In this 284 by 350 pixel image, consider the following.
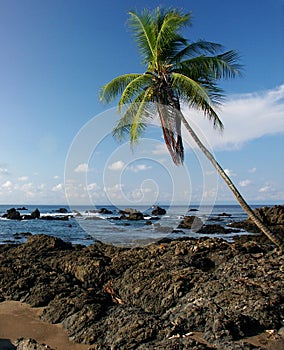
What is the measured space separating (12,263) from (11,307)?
2455 mm

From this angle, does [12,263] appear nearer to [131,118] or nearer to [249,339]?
[131,118]

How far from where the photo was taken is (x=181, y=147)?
35.9 ft

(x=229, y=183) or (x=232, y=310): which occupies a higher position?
(x=229, y=183)

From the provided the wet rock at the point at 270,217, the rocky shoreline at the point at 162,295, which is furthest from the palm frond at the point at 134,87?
the wet rock at the point at 270,217

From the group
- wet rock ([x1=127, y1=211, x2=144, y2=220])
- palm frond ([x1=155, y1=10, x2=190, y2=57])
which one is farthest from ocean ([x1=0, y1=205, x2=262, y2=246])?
palm frond ([x1=155, y1=10, x2=190, y2=57])

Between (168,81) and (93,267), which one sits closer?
(93,267)

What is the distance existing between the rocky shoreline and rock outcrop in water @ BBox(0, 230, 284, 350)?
0.06 ft

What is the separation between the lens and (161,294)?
661 cm

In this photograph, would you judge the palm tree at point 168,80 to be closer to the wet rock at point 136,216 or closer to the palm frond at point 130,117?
the palm frond at point 130,117

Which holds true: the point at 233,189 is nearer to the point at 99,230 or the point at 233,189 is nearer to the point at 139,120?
the point at 139,120

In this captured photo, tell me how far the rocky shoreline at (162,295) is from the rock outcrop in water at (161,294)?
0.02 meters

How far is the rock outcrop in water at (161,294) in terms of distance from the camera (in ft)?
16.7

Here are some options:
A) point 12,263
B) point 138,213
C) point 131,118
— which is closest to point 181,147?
point 131,118

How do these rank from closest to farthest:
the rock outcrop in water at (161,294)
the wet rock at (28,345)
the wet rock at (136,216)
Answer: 1. the wet rock at (28,345)
2. the rock outcrop in water at (161,294)
3. the wet rock at (136,216)
